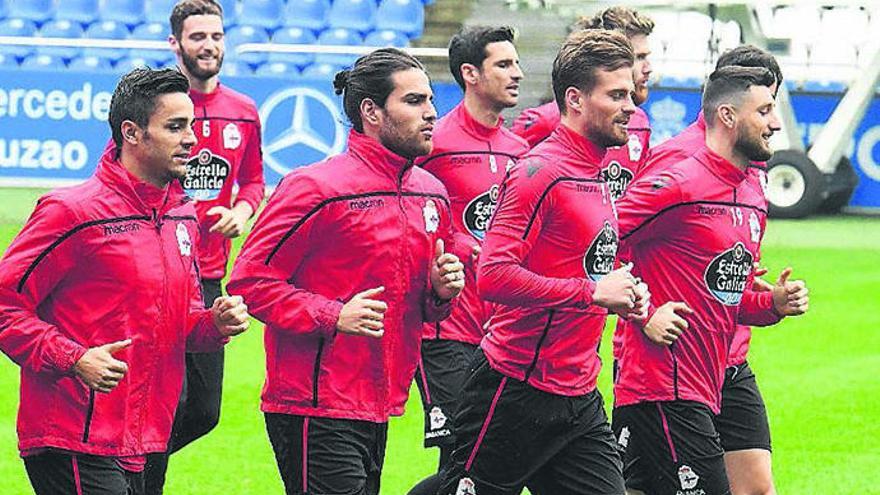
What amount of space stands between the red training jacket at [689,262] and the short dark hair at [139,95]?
78.4 inches

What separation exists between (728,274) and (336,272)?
1710 mm

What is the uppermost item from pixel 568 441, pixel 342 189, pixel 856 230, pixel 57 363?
pixel 342 189

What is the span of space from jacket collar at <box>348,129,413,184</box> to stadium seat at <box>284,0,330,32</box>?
18170 mm

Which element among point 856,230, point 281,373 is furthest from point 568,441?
point 856,230

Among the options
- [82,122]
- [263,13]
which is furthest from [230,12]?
[82,122]

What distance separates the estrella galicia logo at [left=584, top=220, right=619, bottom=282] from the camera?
716 cm

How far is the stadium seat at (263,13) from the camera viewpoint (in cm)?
2511

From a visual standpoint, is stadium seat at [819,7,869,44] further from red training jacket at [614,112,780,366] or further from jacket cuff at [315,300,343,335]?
jacket cuff at [315,300,343,335]

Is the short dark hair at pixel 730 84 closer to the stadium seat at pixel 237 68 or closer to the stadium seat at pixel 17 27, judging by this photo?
the stadium seat at pixel 237 68

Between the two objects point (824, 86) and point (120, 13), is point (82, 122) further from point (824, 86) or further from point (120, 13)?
point (824, 86)

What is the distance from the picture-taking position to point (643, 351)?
7.68 meters

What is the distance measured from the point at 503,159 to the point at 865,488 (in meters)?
2.93

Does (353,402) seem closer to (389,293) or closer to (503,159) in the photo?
(389,293)

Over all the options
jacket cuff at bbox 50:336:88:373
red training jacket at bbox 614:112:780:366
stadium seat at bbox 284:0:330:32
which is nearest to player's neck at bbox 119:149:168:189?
jacket cuff at bbox 50:336:88:373
